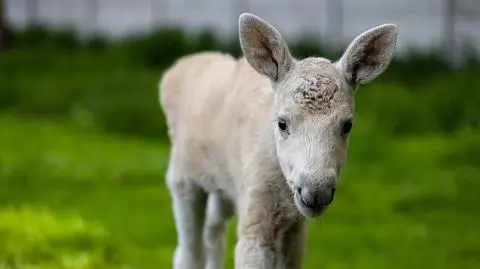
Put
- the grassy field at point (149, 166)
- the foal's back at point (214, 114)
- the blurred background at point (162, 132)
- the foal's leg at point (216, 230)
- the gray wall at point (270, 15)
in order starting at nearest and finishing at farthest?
the foal's back at point (214, 114) < the foal's leg at point (216, 230) < the grassy field at point (149, 166) < the blurred background at point (162, 132) < the gray wall at point (270, 15)

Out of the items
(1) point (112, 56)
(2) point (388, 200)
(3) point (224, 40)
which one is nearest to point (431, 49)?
(3) point (224, 40)

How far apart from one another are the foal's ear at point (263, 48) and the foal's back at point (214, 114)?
1.47ft

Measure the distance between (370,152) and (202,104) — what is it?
6859mm

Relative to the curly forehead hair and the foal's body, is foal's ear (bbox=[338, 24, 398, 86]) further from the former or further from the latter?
the foal's body

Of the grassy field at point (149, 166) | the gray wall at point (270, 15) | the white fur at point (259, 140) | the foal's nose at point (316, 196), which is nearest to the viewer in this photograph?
the foal's nose at point (316, 196)

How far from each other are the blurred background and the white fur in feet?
4.48

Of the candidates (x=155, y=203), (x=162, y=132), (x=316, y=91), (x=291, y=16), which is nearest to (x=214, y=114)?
(x=316, y=91)

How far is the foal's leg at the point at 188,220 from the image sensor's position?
9.48 m

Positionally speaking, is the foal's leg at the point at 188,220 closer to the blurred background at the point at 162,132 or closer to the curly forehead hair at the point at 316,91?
the blurred background at the point at 162,132

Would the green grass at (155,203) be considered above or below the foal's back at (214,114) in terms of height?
below

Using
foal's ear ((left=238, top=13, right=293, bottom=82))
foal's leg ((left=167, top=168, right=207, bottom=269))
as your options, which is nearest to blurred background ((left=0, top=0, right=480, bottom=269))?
foal's leg ((left=167, top=168, right=207, bottom=269))

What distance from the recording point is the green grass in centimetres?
1121

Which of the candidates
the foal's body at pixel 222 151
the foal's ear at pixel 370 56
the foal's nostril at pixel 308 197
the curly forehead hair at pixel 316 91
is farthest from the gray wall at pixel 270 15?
the foal's nostril at pixel 308 197

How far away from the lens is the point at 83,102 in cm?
1894
